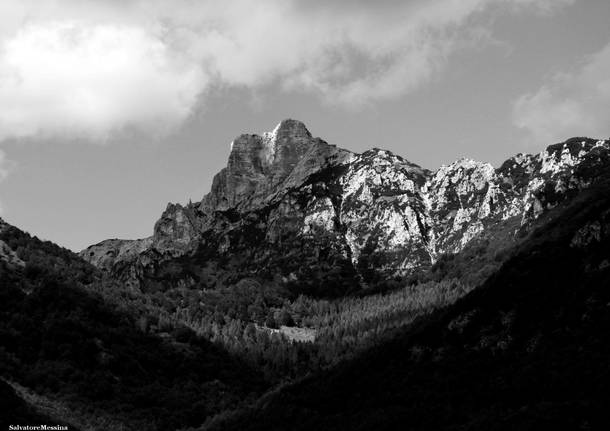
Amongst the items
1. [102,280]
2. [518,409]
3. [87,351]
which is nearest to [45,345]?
[87,351]

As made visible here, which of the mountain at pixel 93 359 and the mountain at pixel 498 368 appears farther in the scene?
the mountain at pixel 93 359

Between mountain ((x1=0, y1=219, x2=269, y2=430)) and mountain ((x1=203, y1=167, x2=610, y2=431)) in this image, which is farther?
mountain ((x1=0, y1=219, x2=269, y2=430))

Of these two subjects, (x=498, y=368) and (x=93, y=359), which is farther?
(x=93, y=359)

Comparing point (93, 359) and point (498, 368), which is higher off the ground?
point (93, 359)

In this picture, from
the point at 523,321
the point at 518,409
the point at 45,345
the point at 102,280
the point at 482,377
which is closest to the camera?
the point at 518,409

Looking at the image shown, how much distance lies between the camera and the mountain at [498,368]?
7031cm

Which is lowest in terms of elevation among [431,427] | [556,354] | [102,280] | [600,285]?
[431,427]

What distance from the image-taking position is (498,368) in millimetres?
87875

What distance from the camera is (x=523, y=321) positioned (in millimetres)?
97062

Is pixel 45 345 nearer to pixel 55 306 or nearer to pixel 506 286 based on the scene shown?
pixel 55 306

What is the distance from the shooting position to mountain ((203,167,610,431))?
7031 centimetres

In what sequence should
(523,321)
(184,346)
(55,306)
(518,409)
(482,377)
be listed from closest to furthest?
(518,409) → (482,377) → (523,321) → (55,306) → (184,346)

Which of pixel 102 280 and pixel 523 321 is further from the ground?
pixel 102 280

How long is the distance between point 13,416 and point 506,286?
73.5m
